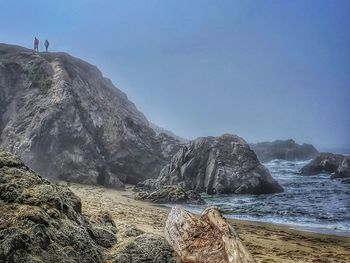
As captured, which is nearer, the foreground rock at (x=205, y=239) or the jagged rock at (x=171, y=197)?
the foreground rock at (x=205, y=239)

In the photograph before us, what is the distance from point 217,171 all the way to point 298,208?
9.90 m

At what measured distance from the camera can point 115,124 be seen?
1369 inches

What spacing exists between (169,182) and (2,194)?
23.8 meters

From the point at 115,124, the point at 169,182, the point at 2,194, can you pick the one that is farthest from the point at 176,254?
the point at 115,124

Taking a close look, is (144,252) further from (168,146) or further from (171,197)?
(168,146)

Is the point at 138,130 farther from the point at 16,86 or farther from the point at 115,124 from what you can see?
the point at 16,86

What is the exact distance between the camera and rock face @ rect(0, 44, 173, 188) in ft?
91.6

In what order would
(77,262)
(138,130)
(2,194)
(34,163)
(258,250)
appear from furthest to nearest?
1. (138,130)
2. (34,163)
3. (258,250)
4. (2,194)
5. (77,262)

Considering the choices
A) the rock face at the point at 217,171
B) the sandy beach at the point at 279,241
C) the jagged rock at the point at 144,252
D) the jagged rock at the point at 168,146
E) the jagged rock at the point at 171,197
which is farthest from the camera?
the jagged rock at the point at 168,146

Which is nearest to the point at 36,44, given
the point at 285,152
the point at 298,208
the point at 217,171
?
the point at 217,171

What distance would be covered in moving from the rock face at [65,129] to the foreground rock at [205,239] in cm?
2070

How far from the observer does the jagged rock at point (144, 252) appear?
623 cm

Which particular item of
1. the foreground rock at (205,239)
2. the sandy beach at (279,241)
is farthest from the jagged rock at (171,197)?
the foreground rock at (205,239)

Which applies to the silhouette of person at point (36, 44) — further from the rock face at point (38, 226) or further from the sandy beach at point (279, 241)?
the rock face at point (38, 226)
